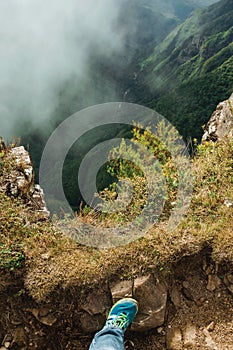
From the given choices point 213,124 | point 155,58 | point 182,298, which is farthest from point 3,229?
point 155,58

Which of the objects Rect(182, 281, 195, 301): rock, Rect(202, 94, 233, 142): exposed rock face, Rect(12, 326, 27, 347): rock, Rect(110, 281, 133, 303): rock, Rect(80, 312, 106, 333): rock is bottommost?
Rect(12, 326, 27, 347): rock

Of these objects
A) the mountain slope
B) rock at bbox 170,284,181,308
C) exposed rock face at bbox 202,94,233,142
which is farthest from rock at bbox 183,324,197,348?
the mountain slope

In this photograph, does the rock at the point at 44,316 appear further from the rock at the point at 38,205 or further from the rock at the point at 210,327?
the rock at the point at 210,327

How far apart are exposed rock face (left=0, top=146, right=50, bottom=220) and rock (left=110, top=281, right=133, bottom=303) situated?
1.84 m

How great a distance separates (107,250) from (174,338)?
4.57 feet

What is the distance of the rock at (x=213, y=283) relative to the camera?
12.3 feet

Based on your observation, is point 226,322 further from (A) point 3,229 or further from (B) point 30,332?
(A) point 3,229

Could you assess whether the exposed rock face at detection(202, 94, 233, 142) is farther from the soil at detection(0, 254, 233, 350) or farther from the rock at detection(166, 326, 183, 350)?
the rock at detection(166, 326, 183, 350)

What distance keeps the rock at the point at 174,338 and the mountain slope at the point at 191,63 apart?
66.3m

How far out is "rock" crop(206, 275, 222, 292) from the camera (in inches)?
147

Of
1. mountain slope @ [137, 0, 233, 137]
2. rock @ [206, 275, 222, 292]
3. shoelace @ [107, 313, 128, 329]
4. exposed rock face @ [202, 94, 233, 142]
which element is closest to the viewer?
shoelace @ [107, 313, 128, 329]

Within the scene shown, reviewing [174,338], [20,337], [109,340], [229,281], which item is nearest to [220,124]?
[229,281]

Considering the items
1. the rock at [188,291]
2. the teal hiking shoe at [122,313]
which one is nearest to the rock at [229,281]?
the rock at [188,291]

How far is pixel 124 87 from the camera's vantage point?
574 feet
